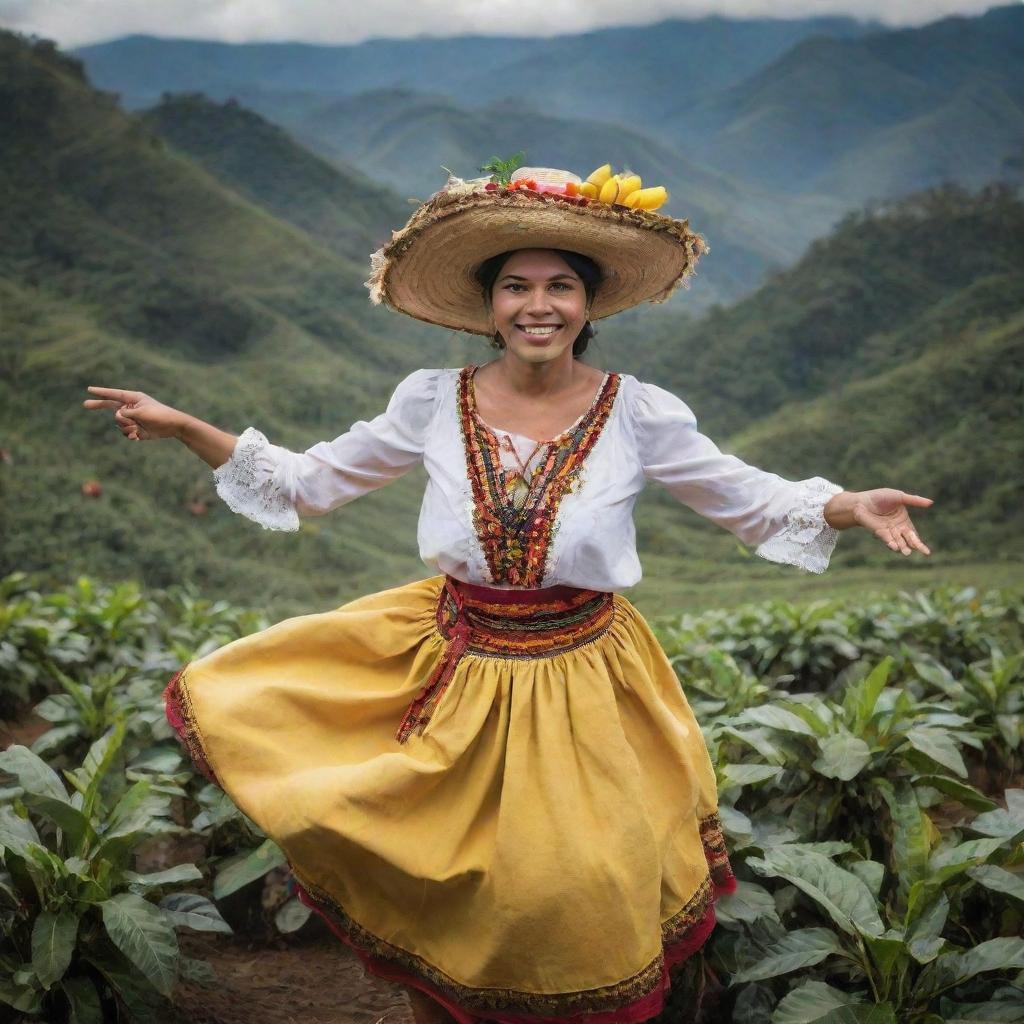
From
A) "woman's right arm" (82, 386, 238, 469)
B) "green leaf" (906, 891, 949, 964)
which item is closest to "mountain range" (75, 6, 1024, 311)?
"woman's right arm" (82, 386, 238, 469)

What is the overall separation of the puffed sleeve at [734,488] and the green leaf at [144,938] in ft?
4.45

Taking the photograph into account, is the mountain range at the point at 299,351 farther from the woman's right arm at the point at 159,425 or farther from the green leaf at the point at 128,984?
the green leaf at the point at 128,984

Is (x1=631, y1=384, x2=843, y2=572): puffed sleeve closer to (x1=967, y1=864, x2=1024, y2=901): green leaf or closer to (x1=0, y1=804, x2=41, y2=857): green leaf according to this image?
(x1=967, y1=864, x2=1024, y2=901): green leaf

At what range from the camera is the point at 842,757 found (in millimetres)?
2752

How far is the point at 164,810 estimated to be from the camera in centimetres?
255

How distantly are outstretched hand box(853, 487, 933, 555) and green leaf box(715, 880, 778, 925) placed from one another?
0.80m

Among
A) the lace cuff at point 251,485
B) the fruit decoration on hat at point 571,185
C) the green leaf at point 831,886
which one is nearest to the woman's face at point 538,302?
the fruit decoration on hat at point 571,185

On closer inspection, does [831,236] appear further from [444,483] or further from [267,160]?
[444,483]

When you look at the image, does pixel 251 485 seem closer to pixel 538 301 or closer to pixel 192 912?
pixel 538 301

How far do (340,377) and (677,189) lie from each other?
12614mm

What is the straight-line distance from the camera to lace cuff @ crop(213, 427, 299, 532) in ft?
8.38

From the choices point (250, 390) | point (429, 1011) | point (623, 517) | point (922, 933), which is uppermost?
point (250, 390)

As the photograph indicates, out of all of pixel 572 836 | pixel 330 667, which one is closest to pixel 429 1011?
pixel 572 836

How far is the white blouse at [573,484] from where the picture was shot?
235 cm
